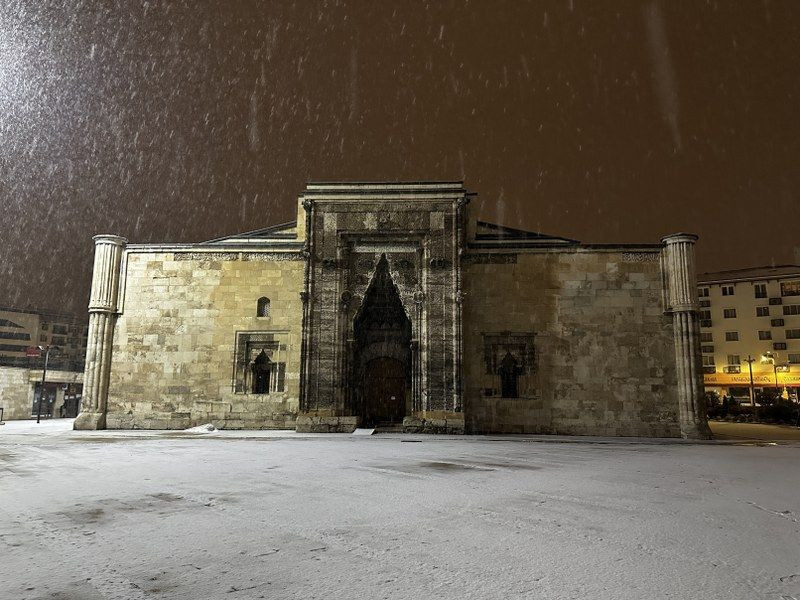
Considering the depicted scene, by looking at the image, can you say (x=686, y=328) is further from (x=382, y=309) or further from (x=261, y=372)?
(x=261, y=372)

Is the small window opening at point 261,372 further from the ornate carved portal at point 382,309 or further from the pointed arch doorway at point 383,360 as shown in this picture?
the pointed arch doorway at point 383,360

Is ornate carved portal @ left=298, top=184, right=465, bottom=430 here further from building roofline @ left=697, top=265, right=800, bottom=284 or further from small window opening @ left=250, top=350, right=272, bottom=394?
building roofline @ left=697, top=265, right=800, bottom=284

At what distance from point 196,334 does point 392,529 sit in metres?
18.7

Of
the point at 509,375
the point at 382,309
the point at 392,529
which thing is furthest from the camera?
the point at 382,309

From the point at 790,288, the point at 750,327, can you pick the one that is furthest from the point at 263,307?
the point at 790,288

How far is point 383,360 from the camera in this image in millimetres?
23344

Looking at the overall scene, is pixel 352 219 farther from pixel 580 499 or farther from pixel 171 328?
pixel 580 499

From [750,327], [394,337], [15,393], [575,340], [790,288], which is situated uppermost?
[790,288]

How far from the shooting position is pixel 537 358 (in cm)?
2161

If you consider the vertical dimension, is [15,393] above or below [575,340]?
below

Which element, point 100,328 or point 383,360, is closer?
point 100,328

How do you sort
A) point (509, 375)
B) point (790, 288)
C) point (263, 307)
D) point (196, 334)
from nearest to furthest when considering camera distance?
point (509, 375)
point (196, 334)
point (263, 307)
point (790, 288)

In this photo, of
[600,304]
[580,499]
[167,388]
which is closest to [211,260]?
[167,388]

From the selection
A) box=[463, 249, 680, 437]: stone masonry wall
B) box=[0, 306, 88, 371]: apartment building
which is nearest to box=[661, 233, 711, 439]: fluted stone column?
box=[463, 249, 680, 437]: stone masonry wall
